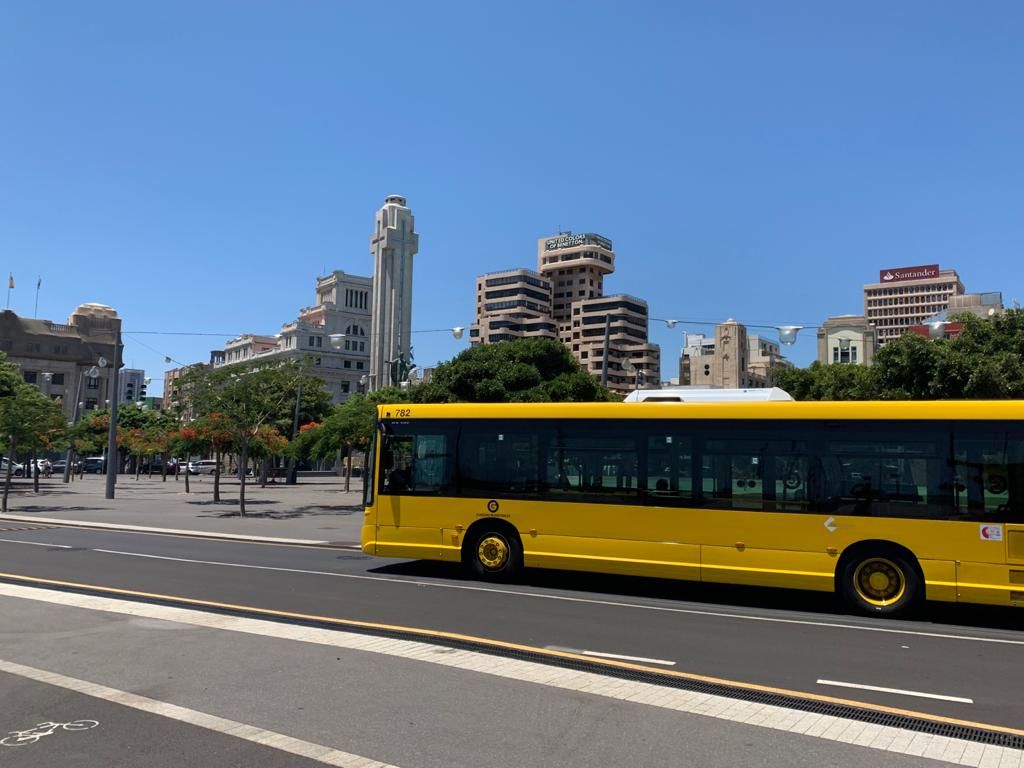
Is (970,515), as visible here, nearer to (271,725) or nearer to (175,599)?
(271,725)

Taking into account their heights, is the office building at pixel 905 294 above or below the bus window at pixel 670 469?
above

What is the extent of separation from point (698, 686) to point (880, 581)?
5.00m

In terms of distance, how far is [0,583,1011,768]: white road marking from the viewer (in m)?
5.25

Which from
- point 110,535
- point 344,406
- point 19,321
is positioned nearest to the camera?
point 110,535

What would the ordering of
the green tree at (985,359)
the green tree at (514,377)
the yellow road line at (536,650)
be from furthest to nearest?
1. the green tree at (514,377)
2. the green tree at (985,359)
3. the yellow road line at (536,650)

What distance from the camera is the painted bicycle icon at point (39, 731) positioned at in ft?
16.8

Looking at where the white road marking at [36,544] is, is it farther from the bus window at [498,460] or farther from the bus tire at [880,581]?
the bus tire at [880,581]

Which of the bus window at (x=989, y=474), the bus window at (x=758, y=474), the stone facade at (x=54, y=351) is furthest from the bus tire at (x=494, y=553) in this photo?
the stone facade at (x=54, y=351)

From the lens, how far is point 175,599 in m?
10.5

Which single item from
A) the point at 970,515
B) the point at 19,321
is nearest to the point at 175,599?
the point at 970,515

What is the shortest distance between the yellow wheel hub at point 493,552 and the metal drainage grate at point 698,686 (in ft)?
12.8

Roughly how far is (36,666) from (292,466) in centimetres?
5230

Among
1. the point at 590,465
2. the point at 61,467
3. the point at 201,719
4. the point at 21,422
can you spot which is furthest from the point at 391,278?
the point at 201,719

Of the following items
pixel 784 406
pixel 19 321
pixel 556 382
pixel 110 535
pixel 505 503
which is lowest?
pixel 110 535
